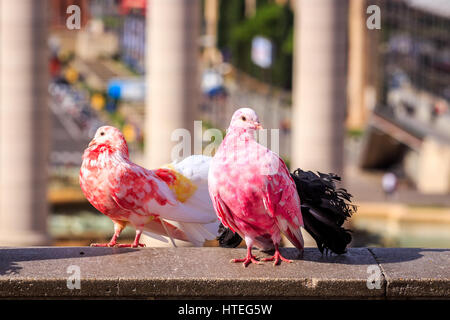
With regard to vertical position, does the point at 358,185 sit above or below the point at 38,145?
below

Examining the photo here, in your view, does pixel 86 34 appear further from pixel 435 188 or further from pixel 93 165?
pixel 93 165

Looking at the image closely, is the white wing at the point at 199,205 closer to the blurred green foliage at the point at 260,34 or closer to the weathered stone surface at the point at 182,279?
the weathered stone surface at the point at 182,279

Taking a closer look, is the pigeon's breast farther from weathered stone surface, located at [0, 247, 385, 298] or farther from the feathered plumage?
the feathered plumage

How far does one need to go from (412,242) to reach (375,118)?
24.7 metres

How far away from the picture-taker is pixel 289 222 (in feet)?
25.5

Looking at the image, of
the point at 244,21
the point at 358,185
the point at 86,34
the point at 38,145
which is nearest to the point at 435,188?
the point at 358,185

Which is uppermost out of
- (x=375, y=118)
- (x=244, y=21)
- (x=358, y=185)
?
(x=244, y=21)

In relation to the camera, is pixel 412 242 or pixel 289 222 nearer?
pixel 289 222

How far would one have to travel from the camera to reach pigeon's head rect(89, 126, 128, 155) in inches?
330

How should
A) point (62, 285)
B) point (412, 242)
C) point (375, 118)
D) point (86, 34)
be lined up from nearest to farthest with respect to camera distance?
point (62, 285) < point (412, 242) < point (375, 118) < point (86, 34)

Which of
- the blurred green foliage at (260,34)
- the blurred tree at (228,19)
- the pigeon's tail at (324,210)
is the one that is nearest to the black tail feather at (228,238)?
the pigeon's tail at (324,210)

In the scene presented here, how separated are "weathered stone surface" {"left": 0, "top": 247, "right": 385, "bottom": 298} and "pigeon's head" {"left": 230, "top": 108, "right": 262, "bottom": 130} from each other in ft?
3.69

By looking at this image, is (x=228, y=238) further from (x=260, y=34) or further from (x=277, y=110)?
(x=260, y=34)

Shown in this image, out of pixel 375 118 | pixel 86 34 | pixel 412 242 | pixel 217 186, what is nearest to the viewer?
pixel 217 186
